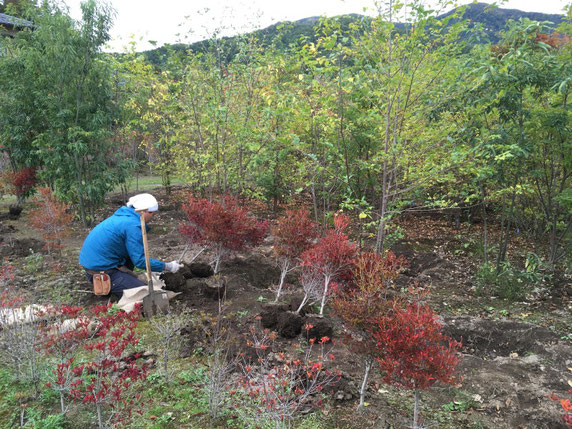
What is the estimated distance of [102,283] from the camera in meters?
4.50

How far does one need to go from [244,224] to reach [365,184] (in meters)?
3.67

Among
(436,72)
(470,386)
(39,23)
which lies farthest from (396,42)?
(39,23)

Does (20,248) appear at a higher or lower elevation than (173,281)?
lower

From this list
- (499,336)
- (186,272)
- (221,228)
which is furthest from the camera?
(186,272)

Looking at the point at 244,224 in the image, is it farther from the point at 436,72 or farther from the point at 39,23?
the point at 39,23

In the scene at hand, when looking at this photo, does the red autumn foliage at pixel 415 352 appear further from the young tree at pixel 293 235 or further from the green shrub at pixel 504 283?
the green shrub at pixel 504 283

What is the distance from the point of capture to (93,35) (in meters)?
8.36

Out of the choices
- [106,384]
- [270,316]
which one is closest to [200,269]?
[270,316]

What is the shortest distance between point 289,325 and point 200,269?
204cm

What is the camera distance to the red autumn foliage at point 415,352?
226 centimetres

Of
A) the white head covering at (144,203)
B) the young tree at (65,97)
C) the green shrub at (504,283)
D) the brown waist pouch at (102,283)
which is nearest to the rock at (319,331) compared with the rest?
the white head covering at (144,203)

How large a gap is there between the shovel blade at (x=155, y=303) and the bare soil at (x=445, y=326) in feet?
0.83

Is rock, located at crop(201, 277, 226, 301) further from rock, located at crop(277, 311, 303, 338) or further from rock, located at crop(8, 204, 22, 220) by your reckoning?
rock, located at crop(8, 204, 22, 220)

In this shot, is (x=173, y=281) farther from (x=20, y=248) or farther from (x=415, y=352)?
(x=20, y=248)
